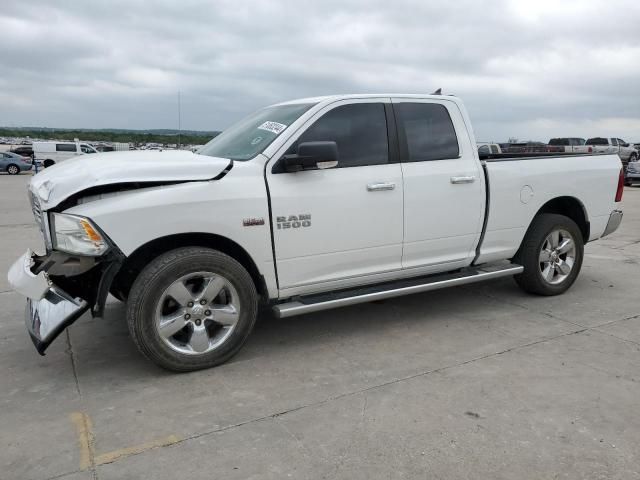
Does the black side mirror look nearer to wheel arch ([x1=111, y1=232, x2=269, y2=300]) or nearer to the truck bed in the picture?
wheel arch ([x1=111, y1=232, x2=269, y2=300])

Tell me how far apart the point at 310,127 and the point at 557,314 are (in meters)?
2.86

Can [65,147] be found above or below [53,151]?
above

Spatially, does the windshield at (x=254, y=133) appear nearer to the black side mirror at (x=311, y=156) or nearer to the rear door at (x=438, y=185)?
the black side mirror at (x=311, y=156)

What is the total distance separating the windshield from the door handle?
0.77 m

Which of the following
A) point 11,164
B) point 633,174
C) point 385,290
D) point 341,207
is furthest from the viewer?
point 11,164

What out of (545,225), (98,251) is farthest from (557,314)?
(98,251)

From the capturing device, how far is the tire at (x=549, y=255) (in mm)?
5273

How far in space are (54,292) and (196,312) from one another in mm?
935

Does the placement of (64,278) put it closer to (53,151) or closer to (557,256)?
(557,256)

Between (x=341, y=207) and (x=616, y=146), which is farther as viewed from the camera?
(x=616, y=146)

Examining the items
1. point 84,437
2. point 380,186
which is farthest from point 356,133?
point 84,437

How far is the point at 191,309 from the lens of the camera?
12.3 ft

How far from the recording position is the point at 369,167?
4309 millimetres

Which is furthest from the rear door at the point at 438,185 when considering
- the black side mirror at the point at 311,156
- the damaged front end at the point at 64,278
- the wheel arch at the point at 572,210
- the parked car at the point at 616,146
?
the parked car at the point at 616,146
